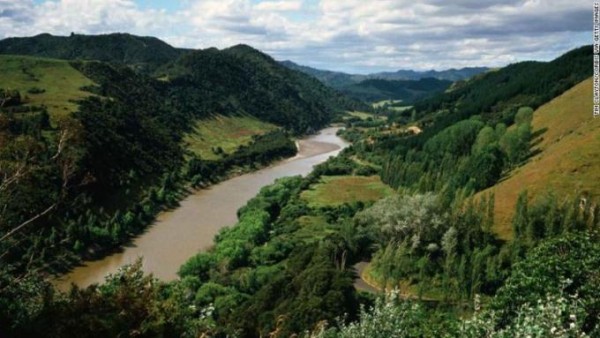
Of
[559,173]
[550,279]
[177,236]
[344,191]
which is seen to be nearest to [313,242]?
[177,236]

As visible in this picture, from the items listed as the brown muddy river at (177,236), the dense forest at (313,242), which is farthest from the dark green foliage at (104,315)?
the brown muddy river at (177,236)

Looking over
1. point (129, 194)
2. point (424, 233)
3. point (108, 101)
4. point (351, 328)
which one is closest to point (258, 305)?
point (424, 233)

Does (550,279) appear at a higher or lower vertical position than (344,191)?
higher

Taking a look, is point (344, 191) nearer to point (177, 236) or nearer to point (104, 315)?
point (177, 236)

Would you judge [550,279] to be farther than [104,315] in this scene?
Yes

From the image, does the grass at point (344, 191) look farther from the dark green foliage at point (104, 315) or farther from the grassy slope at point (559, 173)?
the dark green foliage at point (104, 315)

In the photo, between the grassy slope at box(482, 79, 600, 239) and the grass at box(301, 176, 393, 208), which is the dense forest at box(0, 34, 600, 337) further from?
the grassy slope at box(482, 79, 600, 239)

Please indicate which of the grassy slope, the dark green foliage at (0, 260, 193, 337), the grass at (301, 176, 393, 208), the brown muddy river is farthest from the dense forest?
the brown muddy river
